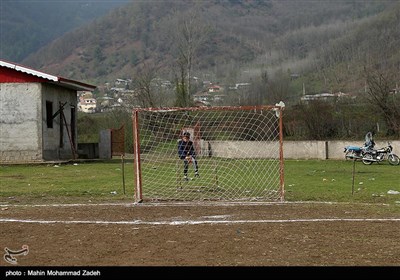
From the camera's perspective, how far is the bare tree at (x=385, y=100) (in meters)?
41.5

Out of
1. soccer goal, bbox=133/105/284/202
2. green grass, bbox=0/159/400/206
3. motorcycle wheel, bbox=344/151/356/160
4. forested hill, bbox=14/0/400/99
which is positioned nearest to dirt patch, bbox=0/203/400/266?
green grass, bbox=0/159/400/206

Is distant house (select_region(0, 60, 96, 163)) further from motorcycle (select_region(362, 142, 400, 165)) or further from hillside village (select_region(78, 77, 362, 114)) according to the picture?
hillside village (select_region(78, 77, 362, 114))

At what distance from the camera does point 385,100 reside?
4331cm

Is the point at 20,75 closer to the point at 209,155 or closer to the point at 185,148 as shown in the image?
the point at 209,155

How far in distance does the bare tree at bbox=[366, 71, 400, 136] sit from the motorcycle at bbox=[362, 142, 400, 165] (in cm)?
1085

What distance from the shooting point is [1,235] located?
31.0ft

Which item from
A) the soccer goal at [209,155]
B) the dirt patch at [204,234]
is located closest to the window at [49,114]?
the soccer goal at [209,155]

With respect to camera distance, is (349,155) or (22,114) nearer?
(22,114)

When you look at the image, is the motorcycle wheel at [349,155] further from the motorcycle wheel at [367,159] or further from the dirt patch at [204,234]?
the dirt patch at [204,234]

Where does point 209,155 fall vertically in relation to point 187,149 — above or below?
below

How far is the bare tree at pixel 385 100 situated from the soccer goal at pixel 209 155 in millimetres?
11559

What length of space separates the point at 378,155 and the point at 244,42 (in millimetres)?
121311

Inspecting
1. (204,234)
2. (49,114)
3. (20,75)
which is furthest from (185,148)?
(49,114)
